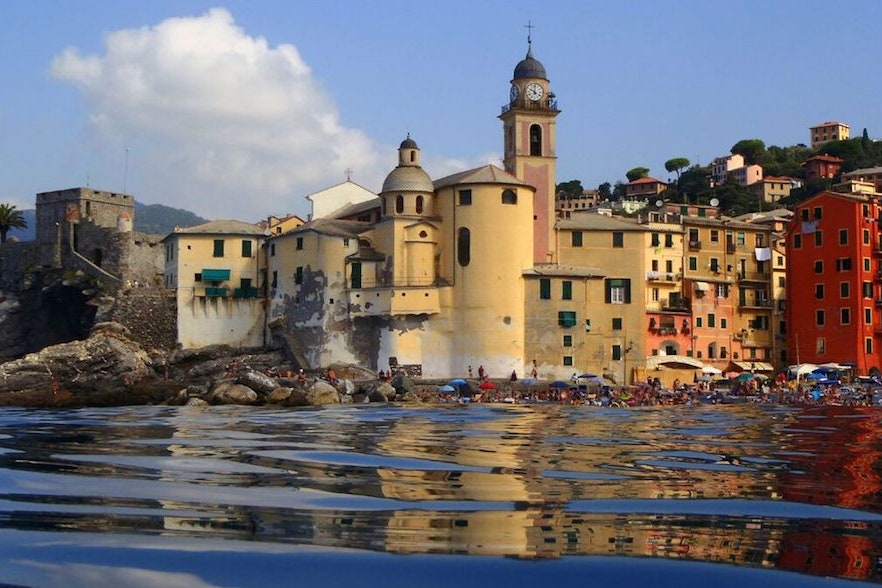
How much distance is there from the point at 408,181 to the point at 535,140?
8.53 meters

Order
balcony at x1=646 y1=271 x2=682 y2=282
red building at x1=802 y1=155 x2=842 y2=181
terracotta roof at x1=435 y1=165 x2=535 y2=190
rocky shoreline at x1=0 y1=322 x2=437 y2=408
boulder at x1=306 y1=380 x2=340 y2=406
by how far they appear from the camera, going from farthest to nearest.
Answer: red building at x1=802 y1=155 x2=842 y2=181 → balcony at x1=646 y1=271 x2=682 y2=282 → terracotta roof at x1=435 y1=165 x2=535 y2=190 → boulder at x1=306 y1=380 x2=340 y2=406 → rocky shoreline at x1=0 y1=322 x2=437 y2=408

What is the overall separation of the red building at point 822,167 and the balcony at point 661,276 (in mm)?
77577

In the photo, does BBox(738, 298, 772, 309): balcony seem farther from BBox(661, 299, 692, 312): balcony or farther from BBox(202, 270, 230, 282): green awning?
BBox(202, 270, 230, 282): green awning

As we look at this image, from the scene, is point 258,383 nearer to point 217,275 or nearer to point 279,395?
point 279,395

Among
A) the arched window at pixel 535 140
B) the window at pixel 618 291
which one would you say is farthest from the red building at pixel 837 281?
the arched window at pixel 535 140

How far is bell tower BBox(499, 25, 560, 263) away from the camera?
219 feet

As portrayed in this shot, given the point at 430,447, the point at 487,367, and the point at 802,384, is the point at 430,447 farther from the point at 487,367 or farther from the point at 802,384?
the point at 802,384

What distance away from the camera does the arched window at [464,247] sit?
205 feet

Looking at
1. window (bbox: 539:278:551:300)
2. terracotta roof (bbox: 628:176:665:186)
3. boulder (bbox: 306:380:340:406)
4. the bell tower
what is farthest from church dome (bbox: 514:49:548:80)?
terracotta roof (bbox: 628:176:665:186)

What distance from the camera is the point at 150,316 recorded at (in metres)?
70.2

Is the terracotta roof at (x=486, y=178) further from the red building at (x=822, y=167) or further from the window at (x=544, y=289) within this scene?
the red building at (x=822, y=167)

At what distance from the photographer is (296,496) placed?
11.9m

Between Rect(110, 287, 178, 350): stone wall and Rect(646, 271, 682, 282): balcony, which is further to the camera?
Rect(646, 271, 682, 282): balcony

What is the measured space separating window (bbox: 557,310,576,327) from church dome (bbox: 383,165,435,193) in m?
10.2
